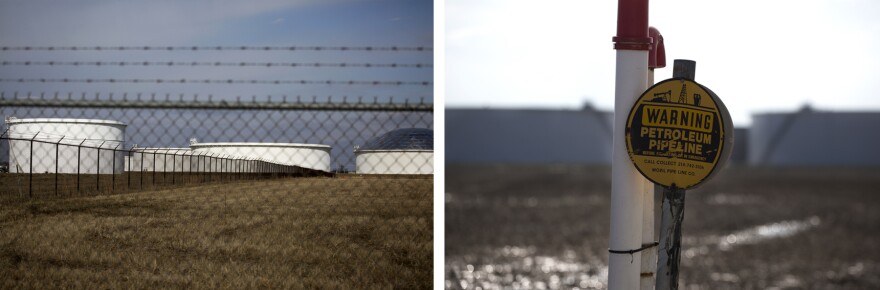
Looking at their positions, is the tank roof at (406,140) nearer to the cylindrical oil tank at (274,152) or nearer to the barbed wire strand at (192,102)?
the barbed wire strand at (192,102)

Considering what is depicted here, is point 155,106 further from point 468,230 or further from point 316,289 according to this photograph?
point 468,230

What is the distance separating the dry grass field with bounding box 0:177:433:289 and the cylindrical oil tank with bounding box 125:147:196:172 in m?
0.14

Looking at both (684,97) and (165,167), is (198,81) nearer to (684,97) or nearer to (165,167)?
(165,167)

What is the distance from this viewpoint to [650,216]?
102 inches

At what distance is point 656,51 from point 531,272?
5163cm

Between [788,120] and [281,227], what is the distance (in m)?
23.4

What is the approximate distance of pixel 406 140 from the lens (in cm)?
471

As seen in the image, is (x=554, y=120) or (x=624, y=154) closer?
(x=624, y=154)

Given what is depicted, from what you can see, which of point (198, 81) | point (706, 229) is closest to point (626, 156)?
point (198, 81)

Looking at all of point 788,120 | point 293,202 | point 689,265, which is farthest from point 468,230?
point 293,202

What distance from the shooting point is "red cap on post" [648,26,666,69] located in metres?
2.55

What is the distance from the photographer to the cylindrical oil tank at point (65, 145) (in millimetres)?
4473

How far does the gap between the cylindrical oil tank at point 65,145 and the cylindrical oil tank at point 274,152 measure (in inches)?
17.2

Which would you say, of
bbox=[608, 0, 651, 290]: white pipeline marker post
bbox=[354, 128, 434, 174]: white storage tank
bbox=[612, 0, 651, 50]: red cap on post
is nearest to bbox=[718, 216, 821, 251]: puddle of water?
bbox=[354, 128, 434, 174]: white storage tank
